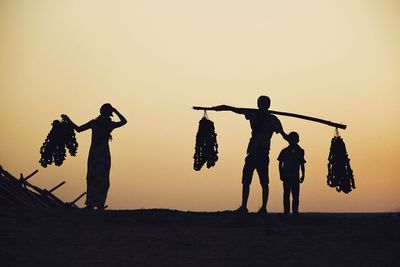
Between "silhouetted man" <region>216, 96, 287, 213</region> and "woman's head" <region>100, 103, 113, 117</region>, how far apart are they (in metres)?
3.08

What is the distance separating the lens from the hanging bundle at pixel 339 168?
14.6 metres

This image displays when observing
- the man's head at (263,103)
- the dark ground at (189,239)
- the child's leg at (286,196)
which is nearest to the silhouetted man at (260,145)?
the man's head at (263,103)

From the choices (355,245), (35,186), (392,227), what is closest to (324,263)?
(355,245)

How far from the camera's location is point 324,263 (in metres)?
8.44

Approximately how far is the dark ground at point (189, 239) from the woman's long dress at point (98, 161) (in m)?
1.76

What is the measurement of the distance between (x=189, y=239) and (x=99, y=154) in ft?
16.2

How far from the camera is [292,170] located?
553 inches

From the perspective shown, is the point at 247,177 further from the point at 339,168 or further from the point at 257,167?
the point at 339,168

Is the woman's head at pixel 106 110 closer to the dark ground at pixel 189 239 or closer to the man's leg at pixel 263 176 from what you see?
the dark ground at pixel 189 239

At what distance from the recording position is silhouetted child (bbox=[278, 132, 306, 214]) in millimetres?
14062

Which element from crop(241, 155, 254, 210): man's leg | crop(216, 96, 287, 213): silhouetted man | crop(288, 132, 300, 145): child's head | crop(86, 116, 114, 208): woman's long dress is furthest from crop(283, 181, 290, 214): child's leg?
crop(86, 116, 114, 208): woman's long dress

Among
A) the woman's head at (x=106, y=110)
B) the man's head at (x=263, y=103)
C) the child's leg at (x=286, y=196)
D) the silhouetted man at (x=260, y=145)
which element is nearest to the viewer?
the silhouetted man at (x=260, y=145)

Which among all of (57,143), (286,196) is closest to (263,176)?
(286,196)

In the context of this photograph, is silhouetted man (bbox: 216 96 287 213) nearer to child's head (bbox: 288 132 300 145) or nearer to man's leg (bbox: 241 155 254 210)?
man's leg (bbox: 241 155 254 210)
